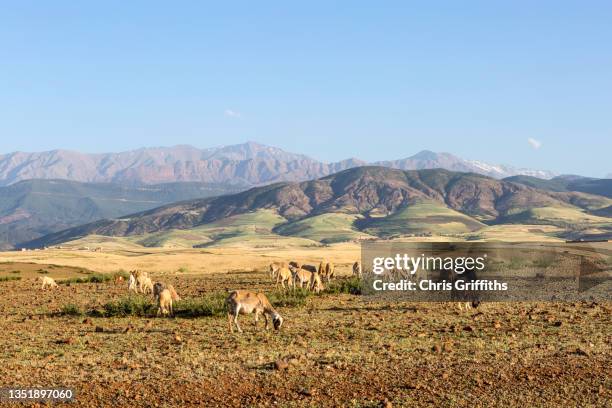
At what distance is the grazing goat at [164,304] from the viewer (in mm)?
25844

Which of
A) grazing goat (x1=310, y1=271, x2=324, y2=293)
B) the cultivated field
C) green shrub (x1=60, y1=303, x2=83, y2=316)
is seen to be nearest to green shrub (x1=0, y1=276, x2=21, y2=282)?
the cultivated field

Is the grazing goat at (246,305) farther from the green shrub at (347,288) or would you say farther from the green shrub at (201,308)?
the green shrub at (347,288)

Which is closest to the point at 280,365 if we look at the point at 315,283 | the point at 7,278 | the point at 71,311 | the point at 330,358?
the point at 330,358

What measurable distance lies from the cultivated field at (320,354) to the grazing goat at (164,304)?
0.44 meters

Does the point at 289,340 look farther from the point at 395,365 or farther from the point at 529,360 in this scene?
the point at 529,360

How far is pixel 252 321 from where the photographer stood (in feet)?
78.3

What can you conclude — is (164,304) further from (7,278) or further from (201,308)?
(7,278)

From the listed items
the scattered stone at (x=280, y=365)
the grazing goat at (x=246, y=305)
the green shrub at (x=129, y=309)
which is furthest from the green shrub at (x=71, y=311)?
the scattered stone at (x=280, y=365)

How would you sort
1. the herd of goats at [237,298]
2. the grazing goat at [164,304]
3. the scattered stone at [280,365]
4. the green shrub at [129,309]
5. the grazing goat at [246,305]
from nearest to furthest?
1. the scattered stone at [280,365]
2. the grazing goat at [246,305]
3. the herd of goats at [237,298]
4. the grazing goat at [164,304]
5. the green shrub at [129,309]

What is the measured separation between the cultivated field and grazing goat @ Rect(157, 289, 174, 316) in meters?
0.44

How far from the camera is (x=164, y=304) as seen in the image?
25.9m

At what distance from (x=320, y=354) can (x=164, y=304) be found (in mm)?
9903

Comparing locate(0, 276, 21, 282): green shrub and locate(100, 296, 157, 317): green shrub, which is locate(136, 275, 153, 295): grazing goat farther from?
locate(0, 276, 21, 282): green shrub

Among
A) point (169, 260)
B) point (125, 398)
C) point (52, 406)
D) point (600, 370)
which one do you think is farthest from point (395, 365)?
point (169, 260)
